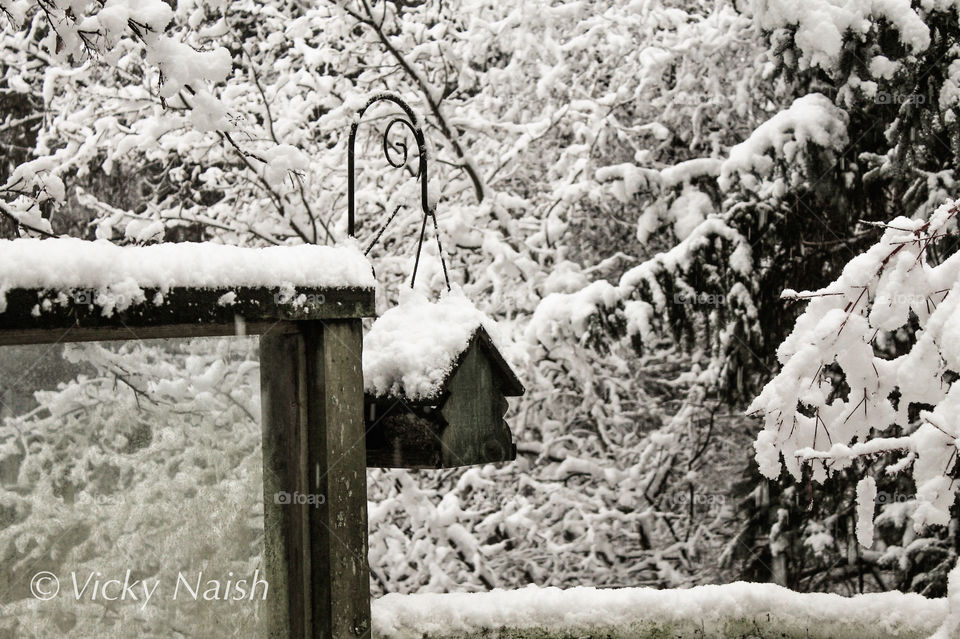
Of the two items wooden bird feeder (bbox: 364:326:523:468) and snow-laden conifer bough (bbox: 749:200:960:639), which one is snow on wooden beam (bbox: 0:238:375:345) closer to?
wooden bird feeder (bbox: 364:326:523:468)

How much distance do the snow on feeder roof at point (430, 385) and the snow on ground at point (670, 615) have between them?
1.88 ft

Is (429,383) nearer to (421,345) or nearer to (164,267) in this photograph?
(421,345)

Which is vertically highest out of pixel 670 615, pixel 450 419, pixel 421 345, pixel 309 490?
pixel 421 345

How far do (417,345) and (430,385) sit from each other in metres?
0.12

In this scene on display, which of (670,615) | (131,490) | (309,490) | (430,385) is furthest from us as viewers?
(670,615)

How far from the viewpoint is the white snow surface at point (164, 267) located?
5.16ft

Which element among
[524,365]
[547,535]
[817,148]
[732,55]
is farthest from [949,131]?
[547,535]

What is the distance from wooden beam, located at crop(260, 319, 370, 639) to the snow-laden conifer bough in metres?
0.94

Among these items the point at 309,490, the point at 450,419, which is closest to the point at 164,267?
the point at 309,490

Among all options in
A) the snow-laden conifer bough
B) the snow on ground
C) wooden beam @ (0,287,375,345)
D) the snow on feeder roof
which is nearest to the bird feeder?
the snow on feeder roof

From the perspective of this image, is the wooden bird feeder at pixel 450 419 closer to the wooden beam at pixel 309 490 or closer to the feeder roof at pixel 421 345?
the feeder roof at pixel 421 345

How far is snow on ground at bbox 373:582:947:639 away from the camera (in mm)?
2752

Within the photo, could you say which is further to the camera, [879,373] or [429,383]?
[429,383]

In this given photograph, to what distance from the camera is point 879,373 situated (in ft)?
6.83
